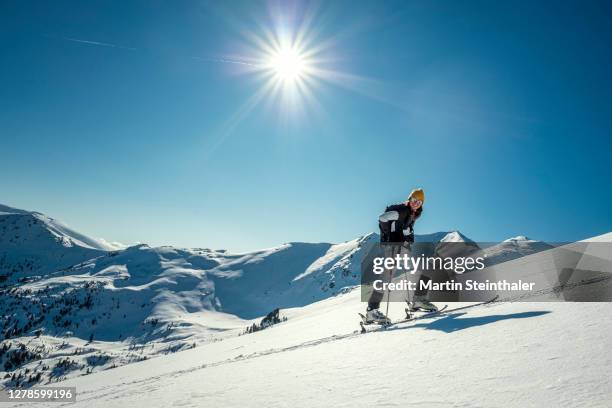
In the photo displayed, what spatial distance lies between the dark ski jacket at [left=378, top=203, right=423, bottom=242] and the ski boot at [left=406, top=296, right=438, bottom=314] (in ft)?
5.29

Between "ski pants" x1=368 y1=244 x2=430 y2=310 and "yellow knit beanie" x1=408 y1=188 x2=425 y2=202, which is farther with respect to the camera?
"yellow knit beanie" x1=408 y1=188 x2=425 y2=202

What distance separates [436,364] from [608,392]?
1.59 m

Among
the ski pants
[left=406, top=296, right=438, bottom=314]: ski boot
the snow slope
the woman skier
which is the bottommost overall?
the snow slope

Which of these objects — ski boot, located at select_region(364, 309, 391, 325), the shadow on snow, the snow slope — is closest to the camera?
the snow slope

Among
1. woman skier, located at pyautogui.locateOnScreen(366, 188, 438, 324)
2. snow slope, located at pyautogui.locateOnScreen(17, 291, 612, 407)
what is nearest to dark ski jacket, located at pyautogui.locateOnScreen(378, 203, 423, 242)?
woman skier, located at pyautogui.locateOnScreen(366, 188, 438, 324)

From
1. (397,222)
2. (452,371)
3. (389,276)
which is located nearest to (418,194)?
(397,222)

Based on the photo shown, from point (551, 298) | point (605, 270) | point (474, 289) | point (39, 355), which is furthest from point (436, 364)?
point (39, 355)

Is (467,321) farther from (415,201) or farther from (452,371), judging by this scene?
(415,201)

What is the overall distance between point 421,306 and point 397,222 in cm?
224

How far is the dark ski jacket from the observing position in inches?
378

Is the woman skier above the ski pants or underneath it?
above

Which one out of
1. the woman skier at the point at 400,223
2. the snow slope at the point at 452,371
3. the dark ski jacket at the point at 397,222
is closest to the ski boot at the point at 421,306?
the woman skier at the point at 400,223

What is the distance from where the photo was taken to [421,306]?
8703 mm

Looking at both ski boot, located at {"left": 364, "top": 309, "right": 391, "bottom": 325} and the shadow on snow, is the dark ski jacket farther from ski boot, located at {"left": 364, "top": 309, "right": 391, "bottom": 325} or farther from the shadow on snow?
the shadow on snow
